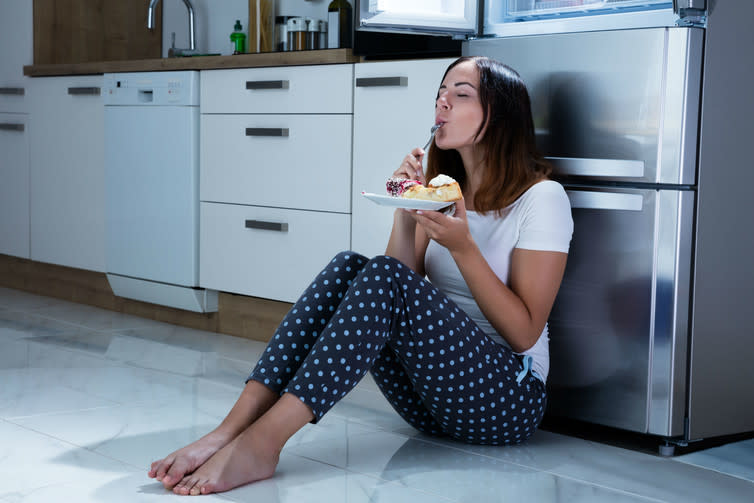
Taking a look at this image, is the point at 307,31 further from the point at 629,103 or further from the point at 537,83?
the point at 629,103

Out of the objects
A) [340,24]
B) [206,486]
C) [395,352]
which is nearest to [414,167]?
[395,352]

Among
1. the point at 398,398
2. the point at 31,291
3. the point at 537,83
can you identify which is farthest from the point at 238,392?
the point at 31,291

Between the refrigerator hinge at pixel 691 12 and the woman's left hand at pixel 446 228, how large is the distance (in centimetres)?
61

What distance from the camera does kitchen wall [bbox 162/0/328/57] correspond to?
384 centimetres

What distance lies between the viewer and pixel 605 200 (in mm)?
1946

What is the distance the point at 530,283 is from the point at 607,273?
0.29 meters

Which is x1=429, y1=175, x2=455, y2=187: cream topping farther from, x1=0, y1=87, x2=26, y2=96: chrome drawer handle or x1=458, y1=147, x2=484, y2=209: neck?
x1=0, y1=87, x2=26, y2=96: chrome drawer handle

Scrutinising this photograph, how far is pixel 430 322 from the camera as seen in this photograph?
163 centimetres

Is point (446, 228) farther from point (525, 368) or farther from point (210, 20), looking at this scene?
point (210, 20)

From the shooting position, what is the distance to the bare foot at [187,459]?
1580 mm

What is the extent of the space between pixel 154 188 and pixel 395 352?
70.2 inches

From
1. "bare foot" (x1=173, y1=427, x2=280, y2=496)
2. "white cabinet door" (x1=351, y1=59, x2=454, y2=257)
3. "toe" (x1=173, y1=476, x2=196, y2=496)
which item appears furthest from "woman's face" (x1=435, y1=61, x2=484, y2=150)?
"toe" (x1=173, y1=476, x2=196, y2=496)

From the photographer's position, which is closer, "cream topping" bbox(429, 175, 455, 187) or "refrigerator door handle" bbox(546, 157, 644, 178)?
"cream topping" bbox(429, 175, 455, 187)

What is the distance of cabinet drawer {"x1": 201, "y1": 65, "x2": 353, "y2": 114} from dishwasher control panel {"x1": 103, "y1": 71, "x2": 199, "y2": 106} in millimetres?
46
